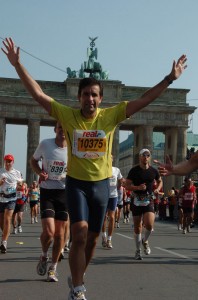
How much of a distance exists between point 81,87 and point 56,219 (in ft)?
9.11

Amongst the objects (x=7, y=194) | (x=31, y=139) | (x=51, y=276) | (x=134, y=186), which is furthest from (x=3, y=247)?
(x=31, y=139)

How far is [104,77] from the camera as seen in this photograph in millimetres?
85625

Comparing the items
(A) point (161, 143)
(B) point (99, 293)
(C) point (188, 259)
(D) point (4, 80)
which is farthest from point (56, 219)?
(A) point (161, 143)

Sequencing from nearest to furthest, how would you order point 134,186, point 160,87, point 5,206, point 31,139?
point 160,87 < point 134,186 < point 5,206 < point 31,139

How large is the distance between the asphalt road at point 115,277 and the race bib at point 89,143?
5.41 ft

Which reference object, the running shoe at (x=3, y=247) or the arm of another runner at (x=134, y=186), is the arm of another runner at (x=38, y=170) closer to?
the arm of another runner at (x=134, y=186)

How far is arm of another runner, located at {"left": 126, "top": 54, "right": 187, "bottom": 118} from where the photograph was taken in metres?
6.21

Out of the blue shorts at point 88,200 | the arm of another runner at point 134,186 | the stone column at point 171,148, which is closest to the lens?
the blue shorts at point 88,200

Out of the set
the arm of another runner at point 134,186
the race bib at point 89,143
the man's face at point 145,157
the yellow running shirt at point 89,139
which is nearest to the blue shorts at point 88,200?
the yellow running shirt at point 89,139

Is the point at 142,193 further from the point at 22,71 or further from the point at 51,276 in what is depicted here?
the point at 22,71

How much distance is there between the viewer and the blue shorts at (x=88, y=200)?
620 cm

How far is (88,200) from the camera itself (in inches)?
249

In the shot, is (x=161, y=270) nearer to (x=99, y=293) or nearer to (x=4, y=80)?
(x=99, y=293)

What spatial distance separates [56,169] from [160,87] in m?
3.10
